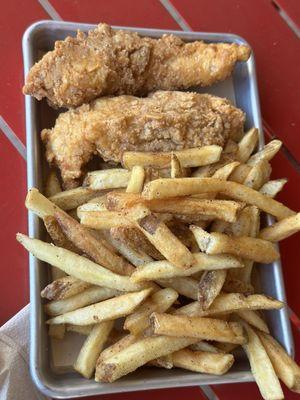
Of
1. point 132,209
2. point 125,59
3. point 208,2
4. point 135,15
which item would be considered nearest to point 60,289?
point 132,209

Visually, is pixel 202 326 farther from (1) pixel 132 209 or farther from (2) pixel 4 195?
(2) pixel 4 195

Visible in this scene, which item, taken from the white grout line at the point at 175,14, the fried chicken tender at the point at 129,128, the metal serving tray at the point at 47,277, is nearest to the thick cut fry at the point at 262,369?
the metal serving tray at the point at 47,277

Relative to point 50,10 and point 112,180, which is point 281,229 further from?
point 50,10

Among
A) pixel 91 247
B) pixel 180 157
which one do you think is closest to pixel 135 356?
pixel 91 247

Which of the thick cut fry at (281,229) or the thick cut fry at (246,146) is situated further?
the thick cut fry at (246,146)

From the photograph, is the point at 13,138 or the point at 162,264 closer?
the point at 162,264

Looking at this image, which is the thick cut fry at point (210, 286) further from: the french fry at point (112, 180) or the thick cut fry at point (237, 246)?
the french fry at point (112, 180)

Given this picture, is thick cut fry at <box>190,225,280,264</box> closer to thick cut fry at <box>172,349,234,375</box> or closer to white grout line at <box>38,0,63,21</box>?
thick cut fry at <box>172,349,234,375</box>
